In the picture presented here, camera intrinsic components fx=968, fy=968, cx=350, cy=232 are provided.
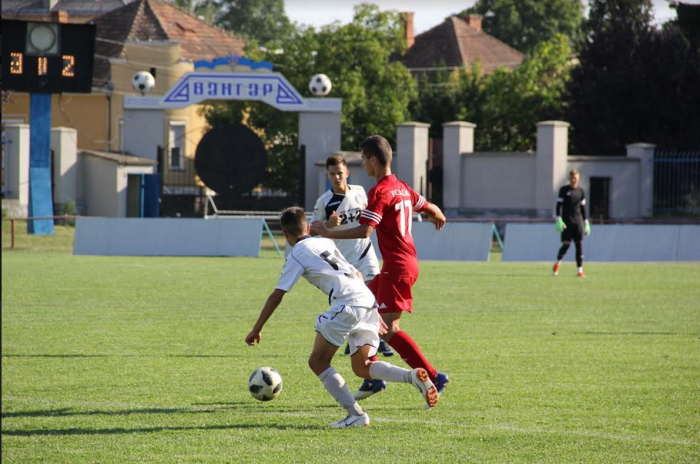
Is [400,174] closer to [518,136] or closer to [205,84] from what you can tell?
[205,84]

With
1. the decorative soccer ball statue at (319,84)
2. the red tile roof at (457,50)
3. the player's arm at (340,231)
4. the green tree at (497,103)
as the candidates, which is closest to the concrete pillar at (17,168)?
the decorative soccer ball statue at (319,84)

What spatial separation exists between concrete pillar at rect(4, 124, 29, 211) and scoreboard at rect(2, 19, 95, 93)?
13.9ft

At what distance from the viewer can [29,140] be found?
30438mm

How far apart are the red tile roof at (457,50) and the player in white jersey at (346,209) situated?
52.2m

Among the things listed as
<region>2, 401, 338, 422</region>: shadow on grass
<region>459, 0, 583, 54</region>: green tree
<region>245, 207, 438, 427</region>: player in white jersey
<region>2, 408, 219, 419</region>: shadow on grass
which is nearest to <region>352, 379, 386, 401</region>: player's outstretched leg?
<region>2, 401, 338, 422</region>: shadow on grass

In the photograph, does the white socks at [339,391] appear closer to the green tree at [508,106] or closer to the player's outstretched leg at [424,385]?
the player's outstretched leg at [424,385]

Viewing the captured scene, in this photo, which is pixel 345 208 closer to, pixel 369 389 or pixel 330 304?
pixel 369 389

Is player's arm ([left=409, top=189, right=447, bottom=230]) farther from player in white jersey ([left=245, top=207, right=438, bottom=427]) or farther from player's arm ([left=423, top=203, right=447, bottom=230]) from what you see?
player in white jersey ([left=245, top=207, right=438, bottom=427])

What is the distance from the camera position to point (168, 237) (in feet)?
81.0

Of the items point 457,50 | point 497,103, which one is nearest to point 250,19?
point 457,50

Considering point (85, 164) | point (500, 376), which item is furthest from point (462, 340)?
point (85, 164)

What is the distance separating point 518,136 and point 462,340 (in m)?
36.2

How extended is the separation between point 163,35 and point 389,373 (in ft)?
154

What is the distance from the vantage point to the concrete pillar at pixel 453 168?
31.8 metres
